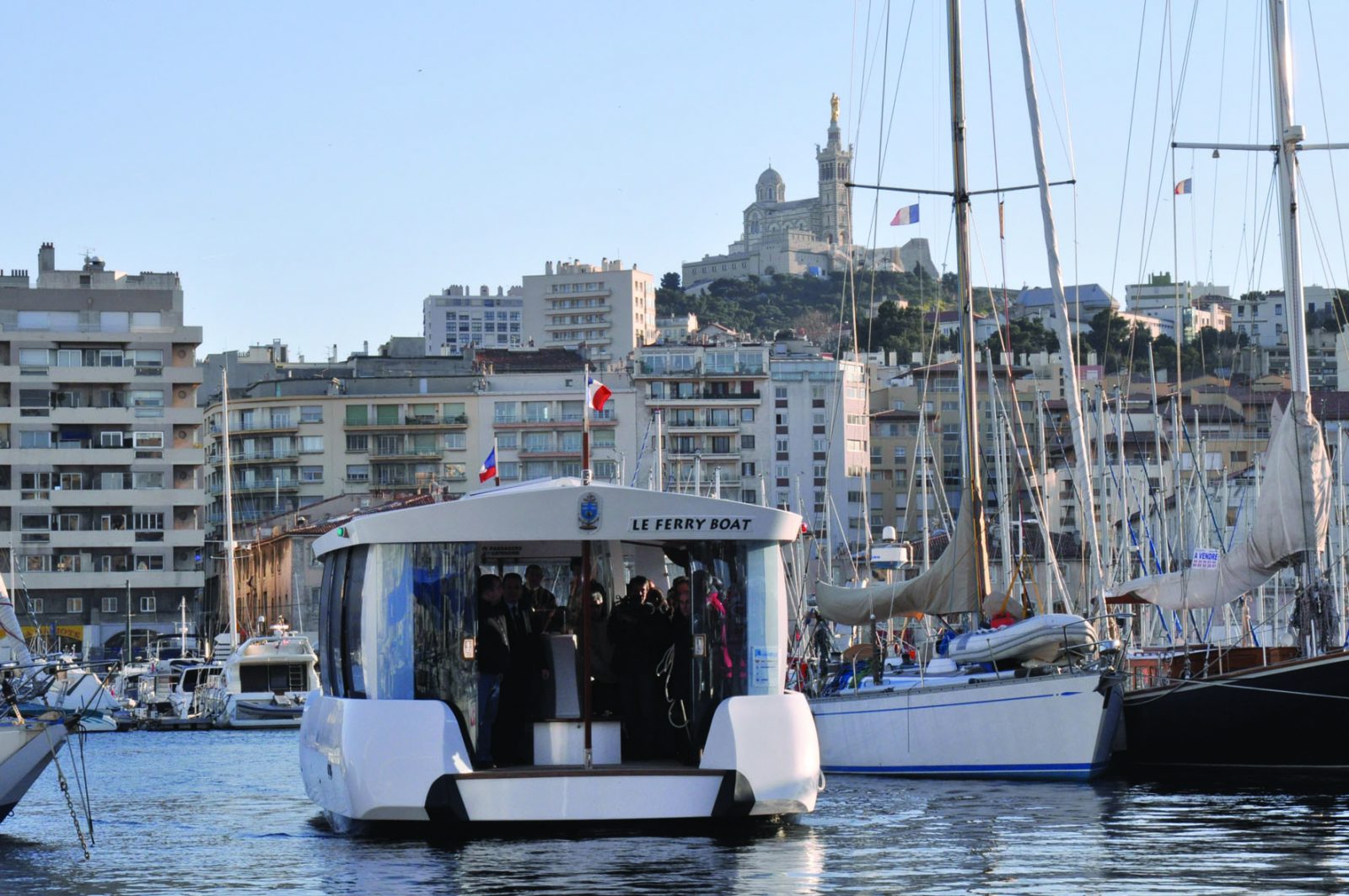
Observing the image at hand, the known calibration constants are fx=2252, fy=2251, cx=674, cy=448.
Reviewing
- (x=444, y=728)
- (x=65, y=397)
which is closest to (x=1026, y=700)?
(x=444, y=728)

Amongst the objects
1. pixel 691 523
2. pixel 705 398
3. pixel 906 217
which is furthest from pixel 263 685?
pixel 705 398

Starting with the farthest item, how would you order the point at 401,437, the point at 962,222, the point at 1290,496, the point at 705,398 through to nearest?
1. the point at 705,398
2. the point at 401,437
3. the point at 962,222
4. the point at 1290,496

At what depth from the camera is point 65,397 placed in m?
102

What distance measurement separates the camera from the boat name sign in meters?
→ 19.1

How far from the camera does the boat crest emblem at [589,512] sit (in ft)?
62.1

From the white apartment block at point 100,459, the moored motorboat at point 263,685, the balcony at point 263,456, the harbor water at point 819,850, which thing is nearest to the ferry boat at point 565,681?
the harbor water at point 819,850

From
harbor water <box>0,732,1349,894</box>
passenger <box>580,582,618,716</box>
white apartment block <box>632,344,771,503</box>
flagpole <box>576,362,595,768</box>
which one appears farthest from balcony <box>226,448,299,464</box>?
flagpole <box>576,362,595,768</box>

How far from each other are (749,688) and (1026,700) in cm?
1005

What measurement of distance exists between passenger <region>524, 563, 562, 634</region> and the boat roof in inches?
46.4

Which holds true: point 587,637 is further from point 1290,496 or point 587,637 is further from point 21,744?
point 1290,496

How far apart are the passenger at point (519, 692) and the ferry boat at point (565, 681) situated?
108mm

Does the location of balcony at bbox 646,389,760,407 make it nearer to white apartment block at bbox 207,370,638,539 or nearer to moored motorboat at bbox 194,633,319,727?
white apartment block at bbox 207,370,638,539

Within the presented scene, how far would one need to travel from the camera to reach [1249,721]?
2939 centimetres

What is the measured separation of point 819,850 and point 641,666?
2.35 m
